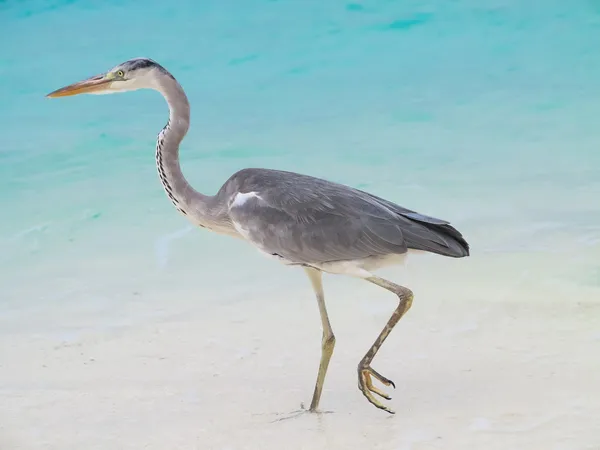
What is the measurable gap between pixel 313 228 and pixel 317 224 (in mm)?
23

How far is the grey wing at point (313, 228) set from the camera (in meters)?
4.55

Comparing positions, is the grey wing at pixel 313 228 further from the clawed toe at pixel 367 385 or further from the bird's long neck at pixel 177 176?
the clawed toe at pixel 367 385

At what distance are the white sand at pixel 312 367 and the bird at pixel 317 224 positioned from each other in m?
0.29

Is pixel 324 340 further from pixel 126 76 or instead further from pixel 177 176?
pixel 126 76

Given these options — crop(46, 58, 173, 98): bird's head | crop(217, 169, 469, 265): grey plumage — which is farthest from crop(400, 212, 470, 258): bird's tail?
crop(46, 58, 173, 98): bird's head

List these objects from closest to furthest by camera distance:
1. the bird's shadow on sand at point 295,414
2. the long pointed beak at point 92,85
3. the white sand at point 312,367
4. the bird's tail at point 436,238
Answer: the bird's tail at point 436,238
the white sand at point 312,367
the bird's shadow on sand at point 295,414
the long pointed beak at point 92,85

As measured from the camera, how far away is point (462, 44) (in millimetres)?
12961

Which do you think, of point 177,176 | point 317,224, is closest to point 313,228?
point 317,224

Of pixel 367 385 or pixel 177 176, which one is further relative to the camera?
Answer: pixel 177 176

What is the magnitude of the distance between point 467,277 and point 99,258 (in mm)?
2808

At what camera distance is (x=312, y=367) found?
5.44m

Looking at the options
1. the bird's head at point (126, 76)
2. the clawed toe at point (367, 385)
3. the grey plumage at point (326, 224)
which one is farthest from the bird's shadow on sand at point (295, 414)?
the bird's head at point (126, 76)

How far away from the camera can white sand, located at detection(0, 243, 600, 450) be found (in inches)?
181

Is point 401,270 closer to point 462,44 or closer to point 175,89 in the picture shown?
point 175,89
